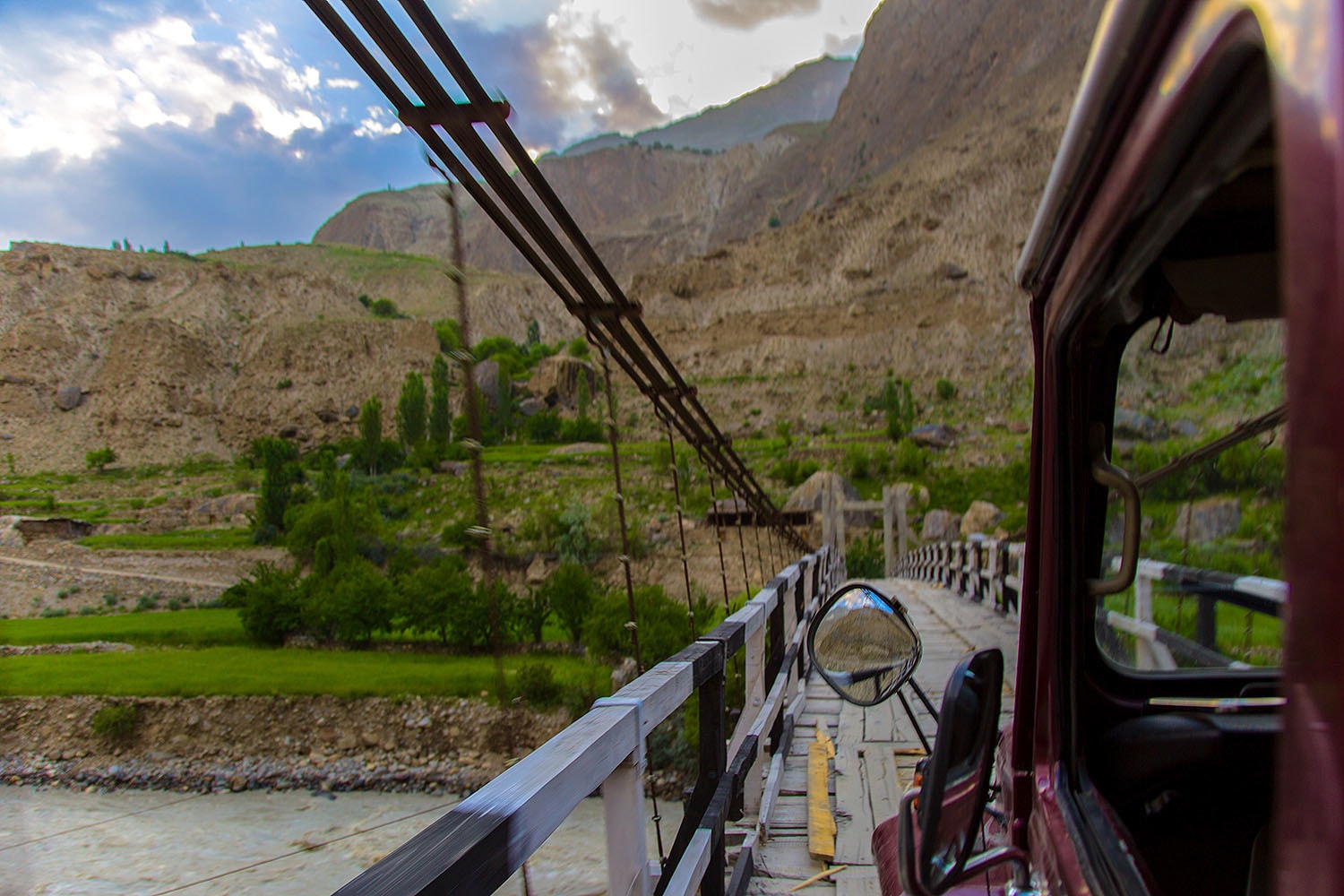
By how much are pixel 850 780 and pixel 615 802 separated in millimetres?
2533

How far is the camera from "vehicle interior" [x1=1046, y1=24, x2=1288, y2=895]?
0.94 metres

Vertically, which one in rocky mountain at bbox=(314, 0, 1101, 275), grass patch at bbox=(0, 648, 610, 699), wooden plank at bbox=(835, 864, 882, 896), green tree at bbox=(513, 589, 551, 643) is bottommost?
grass patch at bbox=(0, 648, 610, 699)

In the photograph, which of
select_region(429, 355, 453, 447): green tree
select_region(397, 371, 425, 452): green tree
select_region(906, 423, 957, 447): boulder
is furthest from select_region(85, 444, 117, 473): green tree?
select_region(906, 423, 957, 447): boulder

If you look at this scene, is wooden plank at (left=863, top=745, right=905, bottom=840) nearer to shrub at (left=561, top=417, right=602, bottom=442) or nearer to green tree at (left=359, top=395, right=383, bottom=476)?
shrub at (left=561, top=417, right=602, bottom=442)

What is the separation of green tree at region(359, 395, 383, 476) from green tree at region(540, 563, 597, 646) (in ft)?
136

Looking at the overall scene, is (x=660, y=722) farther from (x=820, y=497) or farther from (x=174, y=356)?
(x=174, y=356)

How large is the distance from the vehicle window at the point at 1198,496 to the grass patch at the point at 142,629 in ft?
193

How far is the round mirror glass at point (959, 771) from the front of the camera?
3.18 feet

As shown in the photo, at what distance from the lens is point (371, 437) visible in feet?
238

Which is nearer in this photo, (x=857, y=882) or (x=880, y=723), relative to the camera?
(x=857, y=882)

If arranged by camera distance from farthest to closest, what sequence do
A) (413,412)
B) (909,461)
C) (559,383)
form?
(559,383), (413,412), (909,461)

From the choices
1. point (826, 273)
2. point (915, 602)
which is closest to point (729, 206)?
point (826, 273)

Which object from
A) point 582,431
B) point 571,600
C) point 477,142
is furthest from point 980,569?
point 582,431

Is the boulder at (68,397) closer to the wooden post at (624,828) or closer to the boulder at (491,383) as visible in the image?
the boulder at (491,383)
